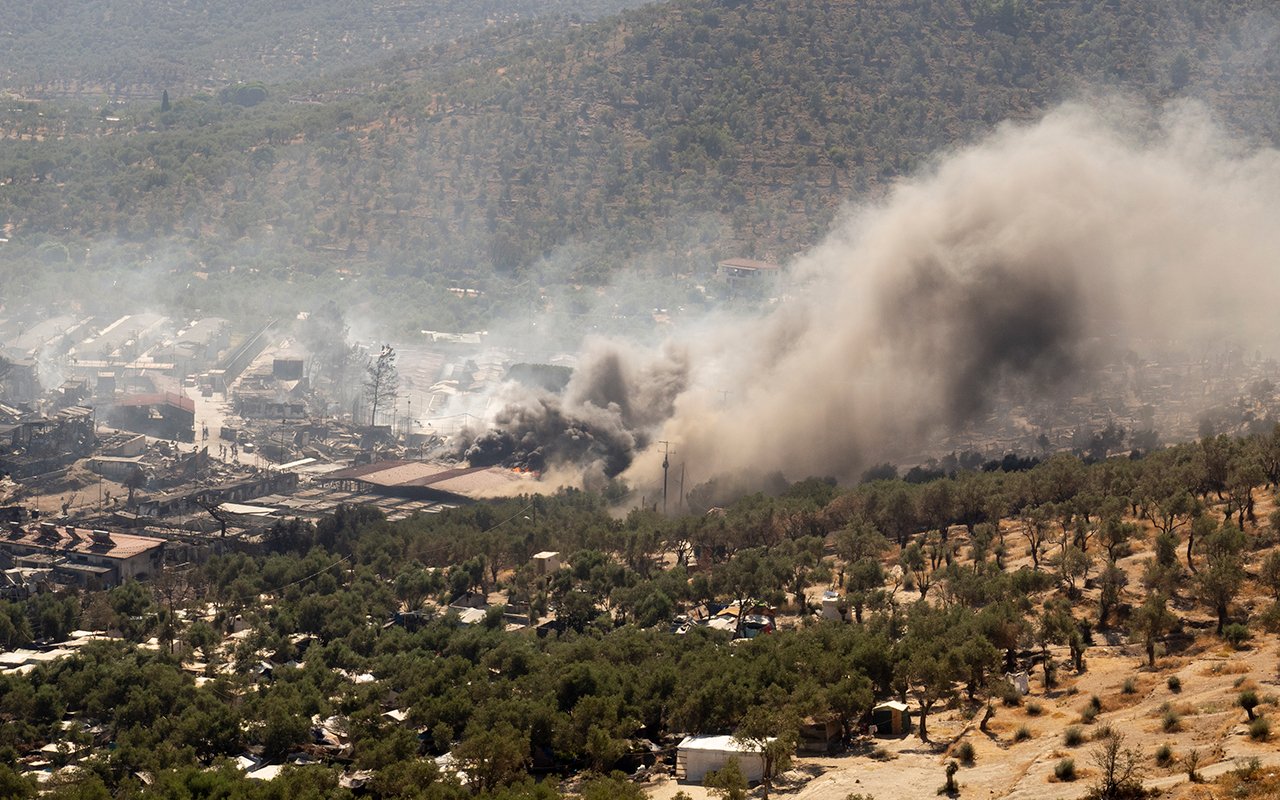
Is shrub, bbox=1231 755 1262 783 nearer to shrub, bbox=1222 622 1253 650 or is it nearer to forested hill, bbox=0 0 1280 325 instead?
shrub, bbox=1222 622 1253 650

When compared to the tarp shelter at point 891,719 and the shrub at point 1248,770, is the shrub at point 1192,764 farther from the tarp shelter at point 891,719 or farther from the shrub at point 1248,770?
the tarp shelter at point 891,719

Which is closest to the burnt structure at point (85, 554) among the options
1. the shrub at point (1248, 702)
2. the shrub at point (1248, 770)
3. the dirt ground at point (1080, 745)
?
the dirt ground at point (1080, 745)

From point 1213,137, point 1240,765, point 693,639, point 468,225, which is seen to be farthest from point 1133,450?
point 468,225

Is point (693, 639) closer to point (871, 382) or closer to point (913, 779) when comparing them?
point (913, 779)

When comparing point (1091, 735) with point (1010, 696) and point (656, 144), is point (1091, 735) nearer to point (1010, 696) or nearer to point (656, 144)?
point (1010, 696)

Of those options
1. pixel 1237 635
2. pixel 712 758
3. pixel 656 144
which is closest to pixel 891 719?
pixel 712 758
